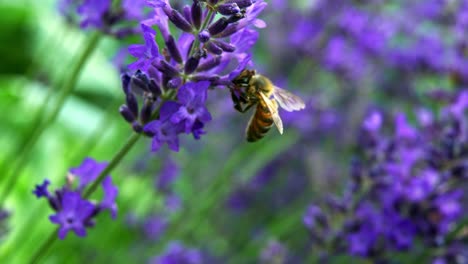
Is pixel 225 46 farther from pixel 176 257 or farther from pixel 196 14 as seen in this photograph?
pixel 176 257

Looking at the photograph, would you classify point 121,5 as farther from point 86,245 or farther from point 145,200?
point 145,200

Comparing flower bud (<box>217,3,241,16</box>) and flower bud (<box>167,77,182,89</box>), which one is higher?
flower bud (<box>217,3,241,16</box>)

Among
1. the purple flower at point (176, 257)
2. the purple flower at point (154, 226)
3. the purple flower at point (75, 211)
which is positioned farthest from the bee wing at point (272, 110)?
the purple flower at point (154, 226)

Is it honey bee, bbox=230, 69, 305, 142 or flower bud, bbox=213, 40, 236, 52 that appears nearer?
flower bud, bbox=213, 40, 236, 52

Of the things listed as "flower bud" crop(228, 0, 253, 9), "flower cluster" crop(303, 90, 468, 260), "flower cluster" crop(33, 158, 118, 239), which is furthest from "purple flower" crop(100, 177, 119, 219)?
"flower cluster" crop(303, 90, 468, 260)

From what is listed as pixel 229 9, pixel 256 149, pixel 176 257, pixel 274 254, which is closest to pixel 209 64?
pixel 229 9

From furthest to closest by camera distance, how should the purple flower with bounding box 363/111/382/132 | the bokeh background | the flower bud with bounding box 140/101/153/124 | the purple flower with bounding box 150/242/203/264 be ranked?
the bokeh background, the purple flower with bounding box 150/242/203/264, the purple flower with bounding box 363/111/382/132, the flower bud with bounding box 140/101/153/124

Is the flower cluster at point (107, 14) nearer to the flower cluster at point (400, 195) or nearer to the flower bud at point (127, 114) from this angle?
the flower bud at point (127, 114)

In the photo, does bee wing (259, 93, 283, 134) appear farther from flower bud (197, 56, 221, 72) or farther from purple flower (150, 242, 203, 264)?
purple flower (150, 242, 203, 264)
